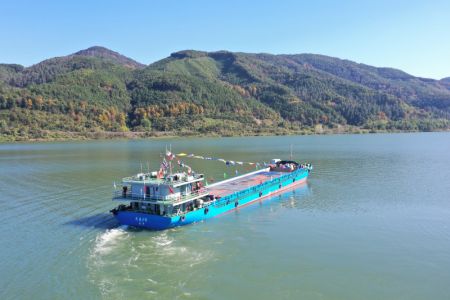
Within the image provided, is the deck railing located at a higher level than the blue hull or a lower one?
higher

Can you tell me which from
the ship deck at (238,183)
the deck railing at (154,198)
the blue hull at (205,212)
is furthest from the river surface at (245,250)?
the ship deck at (238,183)

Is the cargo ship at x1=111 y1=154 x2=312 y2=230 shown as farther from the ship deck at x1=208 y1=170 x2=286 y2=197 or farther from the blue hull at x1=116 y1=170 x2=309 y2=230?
the ship deck at x1=208 y1=170 x2=286 y2=197

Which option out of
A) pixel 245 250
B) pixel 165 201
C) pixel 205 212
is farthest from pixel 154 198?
pixel 245 250

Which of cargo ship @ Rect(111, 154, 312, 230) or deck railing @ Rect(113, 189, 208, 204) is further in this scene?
deck railing @ Rect(113, 189, 208, 204)

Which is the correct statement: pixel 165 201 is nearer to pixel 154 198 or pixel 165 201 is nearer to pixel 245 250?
pixel 154 198

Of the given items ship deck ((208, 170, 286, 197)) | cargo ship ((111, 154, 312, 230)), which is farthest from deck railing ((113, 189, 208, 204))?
ship deck ((208, 170, 286, 197))

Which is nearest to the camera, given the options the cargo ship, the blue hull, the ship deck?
the blue hull

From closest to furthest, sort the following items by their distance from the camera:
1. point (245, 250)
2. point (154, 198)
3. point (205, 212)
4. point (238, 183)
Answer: point (245, 250) < point (154, 198) < point (205, 212) < point (238, 183)
